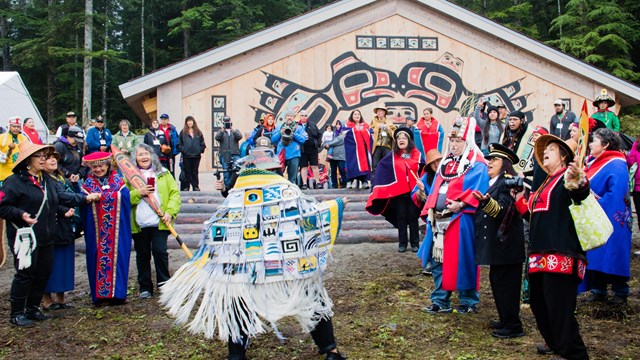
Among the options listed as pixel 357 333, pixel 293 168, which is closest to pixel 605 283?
pixel 357 333

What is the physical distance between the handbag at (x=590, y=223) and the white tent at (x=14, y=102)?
15.4m

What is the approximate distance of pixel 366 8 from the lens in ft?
53.8

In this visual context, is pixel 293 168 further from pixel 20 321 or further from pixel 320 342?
pixel 320 342

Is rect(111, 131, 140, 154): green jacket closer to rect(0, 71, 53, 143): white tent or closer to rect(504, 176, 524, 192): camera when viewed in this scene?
rect(0, 71, 53, 143): white tent

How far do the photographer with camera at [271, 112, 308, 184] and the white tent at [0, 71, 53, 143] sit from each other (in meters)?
7.69

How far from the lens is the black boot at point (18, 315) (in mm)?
6559

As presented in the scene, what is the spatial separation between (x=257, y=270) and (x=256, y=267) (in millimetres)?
25

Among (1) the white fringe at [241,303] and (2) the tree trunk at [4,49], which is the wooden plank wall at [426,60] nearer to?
(1) the white fringe at [241,303]

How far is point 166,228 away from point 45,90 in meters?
32.4

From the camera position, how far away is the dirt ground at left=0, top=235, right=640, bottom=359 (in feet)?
18.6

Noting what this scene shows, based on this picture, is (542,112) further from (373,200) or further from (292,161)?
(373,200)

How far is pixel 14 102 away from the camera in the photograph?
17.2 metres

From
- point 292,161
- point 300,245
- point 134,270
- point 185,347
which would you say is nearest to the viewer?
point 300,245

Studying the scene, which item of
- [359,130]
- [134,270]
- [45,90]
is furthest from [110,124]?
[134,270]
